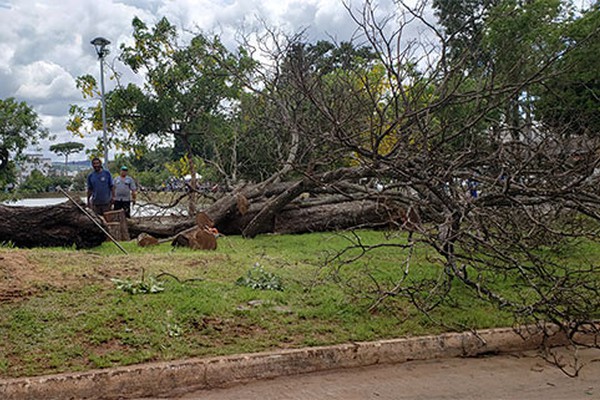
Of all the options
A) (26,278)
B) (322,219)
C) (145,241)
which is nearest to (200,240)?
(145,241)

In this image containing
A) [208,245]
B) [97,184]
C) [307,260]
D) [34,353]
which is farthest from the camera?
[97,184]

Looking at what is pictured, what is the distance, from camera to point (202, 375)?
388cm

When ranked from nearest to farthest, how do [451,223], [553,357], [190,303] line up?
[553,357] < [190,303] < [451,223]

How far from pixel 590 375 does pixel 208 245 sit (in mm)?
6008

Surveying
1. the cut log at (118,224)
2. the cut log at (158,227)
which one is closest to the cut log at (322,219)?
the cut log at (158,227)

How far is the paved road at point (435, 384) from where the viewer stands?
12.3 feet

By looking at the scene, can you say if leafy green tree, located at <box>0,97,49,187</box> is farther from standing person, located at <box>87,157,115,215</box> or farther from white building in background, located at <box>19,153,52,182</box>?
standing person, located at <box>87,157,115,215</box>

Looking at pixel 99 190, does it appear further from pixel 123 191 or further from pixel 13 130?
pixel 13 130

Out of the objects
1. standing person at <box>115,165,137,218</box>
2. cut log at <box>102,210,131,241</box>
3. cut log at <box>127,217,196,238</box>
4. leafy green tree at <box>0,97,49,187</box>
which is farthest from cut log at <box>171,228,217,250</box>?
leafy green tree at <box>0,97,49,187</box>

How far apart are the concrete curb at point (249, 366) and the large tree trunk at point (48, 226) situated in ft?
18.3

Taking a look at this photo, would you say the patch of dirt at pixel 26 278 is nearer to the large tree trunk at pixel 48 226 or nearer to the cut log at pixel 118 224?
the large tree trunk at pixel 48 226

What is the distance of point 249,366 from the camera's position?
13.2ft

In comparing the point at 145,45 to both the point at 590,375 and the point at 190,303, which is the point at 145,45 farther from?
the point at 590,375

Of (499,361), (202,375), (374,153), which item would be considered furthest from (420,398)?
(374,153)
